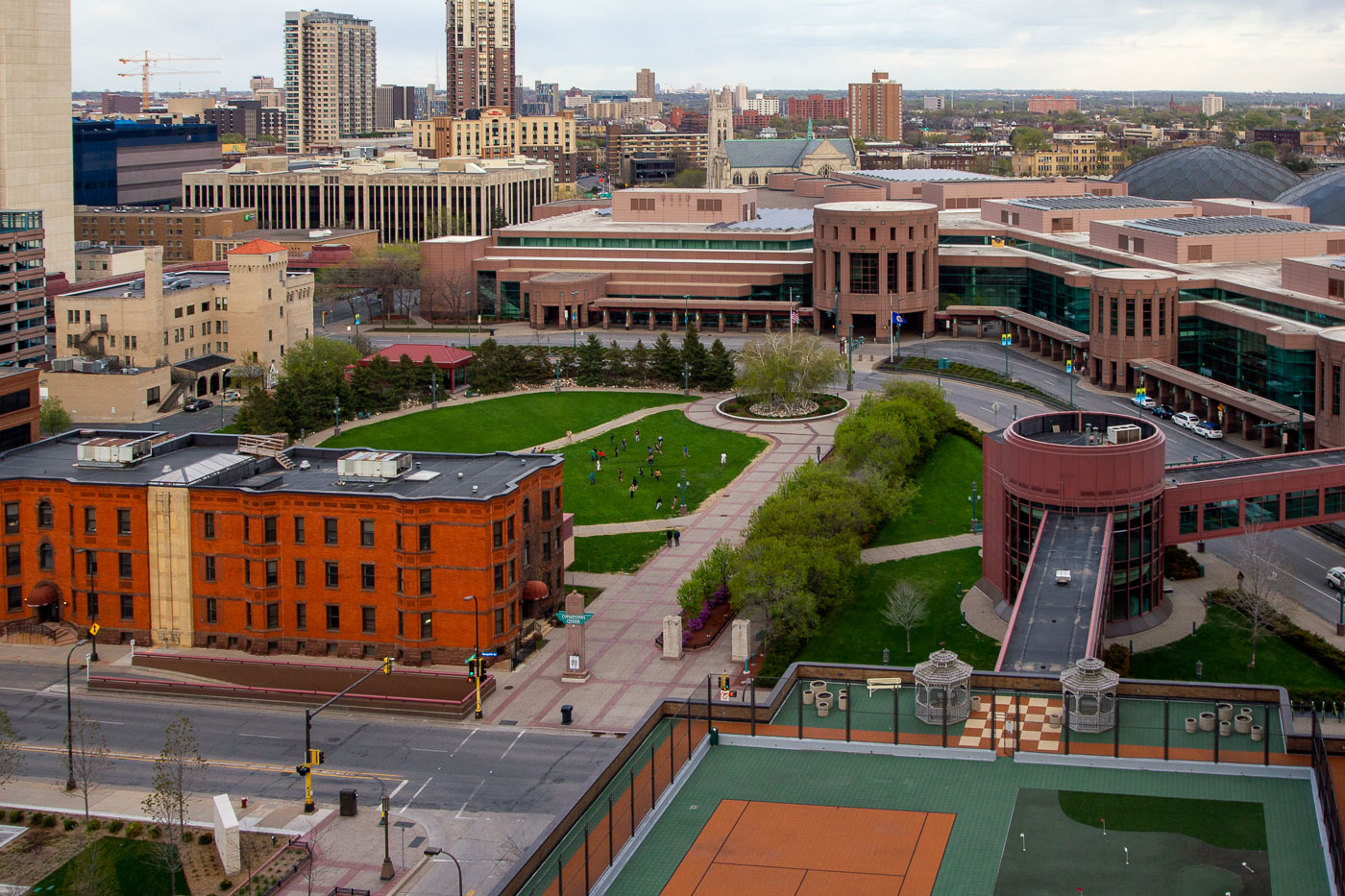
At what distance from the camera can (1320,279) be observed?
12700 cm

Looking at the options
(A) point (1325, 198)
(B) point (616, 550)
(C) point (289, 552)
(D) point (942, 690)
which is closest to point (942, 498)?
(B) point (616, 550)

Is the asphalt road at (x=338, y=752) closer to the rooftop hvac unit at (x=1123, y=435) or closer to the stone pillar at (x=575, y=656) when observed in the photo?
the stone pillar at (x=575, y=656)

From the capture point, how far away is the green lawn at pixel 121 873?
2228 inches

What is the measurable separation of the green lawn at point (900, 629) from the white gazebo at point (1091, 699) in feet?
70.3

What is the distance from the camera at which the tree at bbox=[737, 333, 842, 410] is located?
13100 centimetres

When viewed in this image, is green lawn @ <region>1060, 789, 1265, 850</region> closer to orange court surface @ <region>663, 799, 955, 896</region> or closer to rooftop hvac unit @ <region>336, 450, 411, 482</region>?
orange court surface @ <region>663, 799, 955, 896</region>

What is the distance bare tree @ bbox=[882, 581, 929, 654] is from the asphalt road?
17557 mm

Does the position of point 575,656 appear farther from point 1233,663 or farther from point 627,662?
point 1233,663

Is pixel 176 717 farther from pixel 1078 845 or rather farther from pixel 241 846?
pixel 1078 845

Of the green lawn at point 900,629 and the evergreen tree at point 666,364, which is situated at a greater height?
the evergreen tree at point 666,364

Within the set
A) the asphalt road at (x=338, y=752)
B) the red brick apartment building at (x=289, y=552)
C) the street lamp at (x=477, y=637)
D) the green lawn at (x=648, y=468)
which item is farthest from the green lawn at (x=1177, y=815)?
the green lawn at (x=648, y=468)

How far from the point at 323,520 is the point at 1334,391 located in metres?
66.3

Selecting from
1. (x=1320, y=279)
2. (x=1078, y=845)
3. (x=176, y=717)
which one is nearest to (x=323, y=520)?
(x=176, y=717)

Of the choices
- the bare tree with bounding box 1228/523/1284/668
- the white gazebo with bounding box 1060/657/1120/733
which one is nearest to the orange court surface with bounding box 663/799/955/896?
the white gazebo with bounding box 1060/657/1120/733
